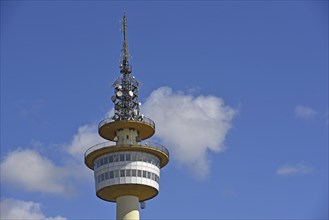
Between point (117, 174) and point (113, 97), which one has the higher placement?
point (113, 97)

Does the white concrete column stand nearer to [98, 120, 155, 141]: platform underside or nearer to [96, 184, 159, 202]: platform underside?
[96, 184, 159, 202]: platform underside

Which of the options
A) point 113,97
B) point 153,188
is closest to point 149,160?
point 153,188

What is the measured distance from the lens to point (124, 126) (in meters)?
110

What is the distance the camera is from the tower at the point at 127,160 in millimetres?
106250

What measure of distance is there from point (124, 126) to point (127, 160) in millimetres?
5475

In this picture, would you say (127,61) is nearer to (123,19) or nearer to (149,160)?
(123,19)

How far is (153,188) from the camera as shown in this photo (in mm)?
108188

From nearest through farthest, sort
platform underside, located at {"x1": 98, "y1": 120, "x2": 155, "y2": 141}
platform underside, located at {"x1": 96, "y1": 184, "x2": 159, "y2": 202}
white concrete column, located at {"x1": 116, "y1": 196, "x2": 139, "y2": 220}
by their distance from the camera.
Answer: white concrete column, located at {"x1": 116, "y1": 196, "x2": 139, "y2": 220} < platform underside, located at {"x1": 96, "y1": 184, "x2": 159, "y2": 202} < platform underside, located at {"x1": 98, "y1": 120, "x2": 155, "y2": 141}

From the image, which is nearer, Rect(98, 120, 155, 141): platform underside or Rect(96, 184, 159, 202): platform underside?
Rect(96, 184, 159, 202): platform underside

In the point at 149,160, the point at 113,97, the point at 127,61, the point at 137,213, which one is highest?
the point at 127,61

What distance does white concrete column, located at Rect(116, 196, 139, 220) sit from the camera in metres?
105

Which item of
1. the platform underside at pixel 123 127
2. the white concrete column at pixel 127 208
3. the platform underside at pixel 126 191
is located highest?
the platform underside at pixel 123 127

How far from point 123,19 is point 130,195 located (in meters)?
29.5

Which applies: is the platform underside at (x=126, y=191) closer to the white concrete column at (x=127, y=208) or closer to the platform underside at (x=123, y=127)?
the white concrete column at (x=127, y=208)
